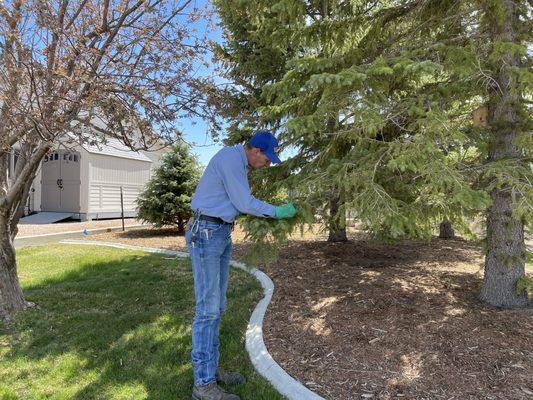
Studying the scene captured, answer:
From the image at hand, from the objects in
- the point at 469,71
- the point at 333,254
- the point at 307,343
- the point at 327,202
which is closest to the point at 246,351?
the point at 307,343

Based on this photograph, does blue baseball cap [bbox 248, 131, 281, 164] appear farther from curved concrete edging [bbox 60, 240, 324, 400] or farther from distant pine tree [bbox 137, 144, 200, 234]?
distant pine tree [bbox 137, 144, 200, 234]

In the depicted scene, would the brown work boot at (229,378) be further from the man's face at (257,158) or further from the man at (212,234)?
the man's face at (257,158)

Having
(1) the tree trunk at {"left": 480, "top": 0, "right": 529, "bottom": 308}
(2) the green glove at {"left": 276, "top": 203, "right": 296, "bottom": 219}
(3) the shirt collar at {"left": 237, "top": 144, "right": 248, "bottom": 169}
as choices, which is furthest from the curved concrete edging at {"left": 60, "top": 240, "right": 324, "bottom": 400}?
(1) the tree trunk at {"left": 480, "top": 0, "right": 529, "bottom": 308}

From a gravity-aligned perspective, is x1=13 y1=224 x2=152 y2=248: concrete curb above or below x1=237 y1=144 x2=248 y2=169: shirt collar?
below

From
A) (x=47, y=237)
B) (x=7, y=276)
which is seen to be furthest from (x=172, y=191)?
(x=7, y=276)

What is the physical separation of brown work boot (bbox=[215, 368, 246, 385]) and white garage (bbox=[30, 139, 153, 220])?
1392 centimetres

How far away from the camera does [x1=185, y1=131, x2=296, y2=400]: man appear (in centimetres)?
278

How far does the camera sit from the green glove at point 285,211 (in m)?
2.91

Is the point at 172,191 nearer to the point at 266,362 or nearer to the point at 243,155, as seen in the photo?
the point at 266,362

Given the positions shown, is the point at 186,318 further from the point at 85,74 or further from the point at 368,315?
the point at 85,74

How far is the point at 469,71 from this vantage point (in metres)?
3.27

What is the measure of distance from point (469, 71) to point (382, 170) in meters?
1.08

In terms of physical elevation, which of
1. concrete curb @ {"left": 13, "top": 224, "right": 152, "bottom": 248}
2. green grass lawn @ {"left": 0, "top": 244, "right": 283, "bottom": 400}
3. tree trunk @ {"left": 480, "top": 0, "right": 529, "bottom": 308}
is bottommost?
green grass lawn @ {"left": 0, "top": 244, "right": 283, "bottom": 400}

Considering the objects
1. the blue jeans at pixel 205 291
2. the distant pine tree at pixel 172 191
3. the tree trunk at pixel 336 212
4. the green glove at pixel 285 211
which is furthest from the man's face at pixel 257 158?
the distant pine tree at pixel 172 191
